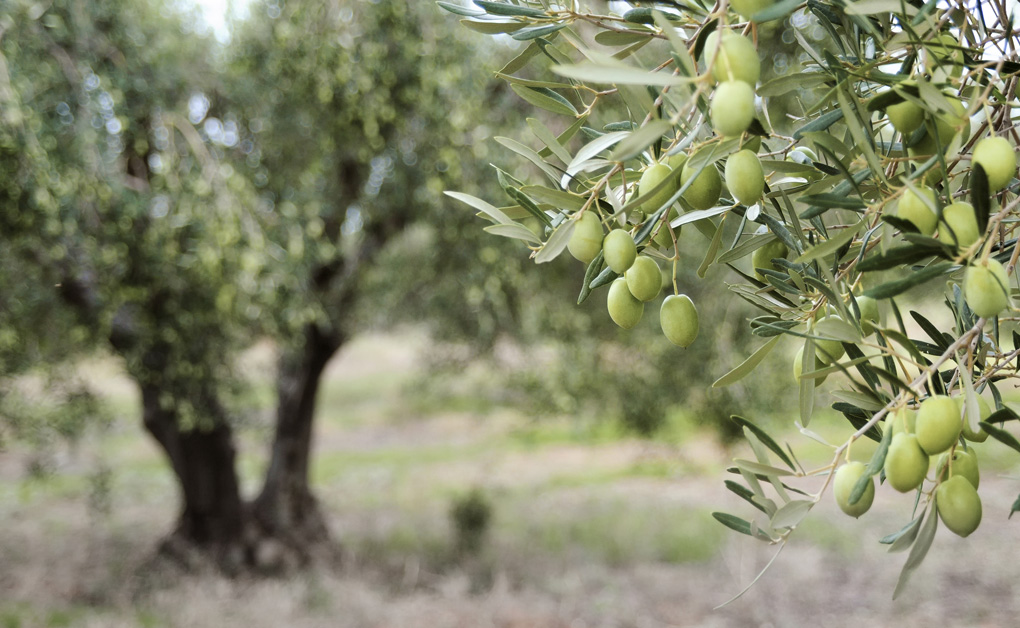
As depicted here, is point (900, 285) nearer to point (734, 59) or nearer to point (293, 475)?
point (734, 59)

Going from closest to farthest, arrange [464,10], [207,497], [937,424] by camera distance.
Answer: [937,424], [464,10], [207,497]

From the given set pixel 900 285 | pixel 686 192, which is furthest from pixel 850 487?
pixel 686 192

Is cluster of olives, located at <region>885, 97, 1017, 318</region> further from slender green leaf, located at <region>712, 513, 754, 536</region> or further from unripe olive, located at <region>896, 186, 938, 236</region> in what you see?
slender green leaf, located at <region>712, 513, 754, 536</region>

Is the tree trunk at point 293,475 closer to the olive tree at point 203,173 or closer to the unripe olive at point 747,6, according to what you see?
the olive tree at point 203,173

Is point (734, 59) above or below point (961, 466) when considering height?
above

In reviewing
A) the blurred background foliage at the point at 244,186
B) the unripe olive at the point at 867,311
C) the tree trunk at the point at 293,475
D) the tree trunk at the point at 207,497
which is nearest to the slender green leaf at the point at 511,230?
the unripe olive at the point at 867,311

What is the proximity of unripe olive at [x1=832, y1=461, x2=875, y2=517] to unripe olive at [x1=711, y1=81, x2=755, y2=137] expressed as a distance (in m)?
0.31

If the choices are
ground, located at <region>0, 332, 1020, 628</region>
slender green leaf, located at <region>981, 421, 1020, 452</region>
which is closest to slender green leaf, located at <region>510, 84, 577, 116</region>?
slender green leaf, located at <region>981, 421, 1020, 452</region>

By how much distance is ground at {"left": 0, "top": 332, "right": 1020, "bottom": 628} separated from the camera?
216 inches

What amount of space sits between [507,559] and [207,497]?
2.75 metres

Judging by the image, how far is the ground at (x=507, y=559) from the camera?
549 centimetres

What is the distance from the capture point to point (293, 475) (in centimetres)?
668

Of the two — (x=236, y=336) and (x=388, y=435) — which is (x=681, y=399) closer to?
(x=236, y=336)

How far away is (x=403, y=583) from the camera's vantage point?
6320 millimetres
